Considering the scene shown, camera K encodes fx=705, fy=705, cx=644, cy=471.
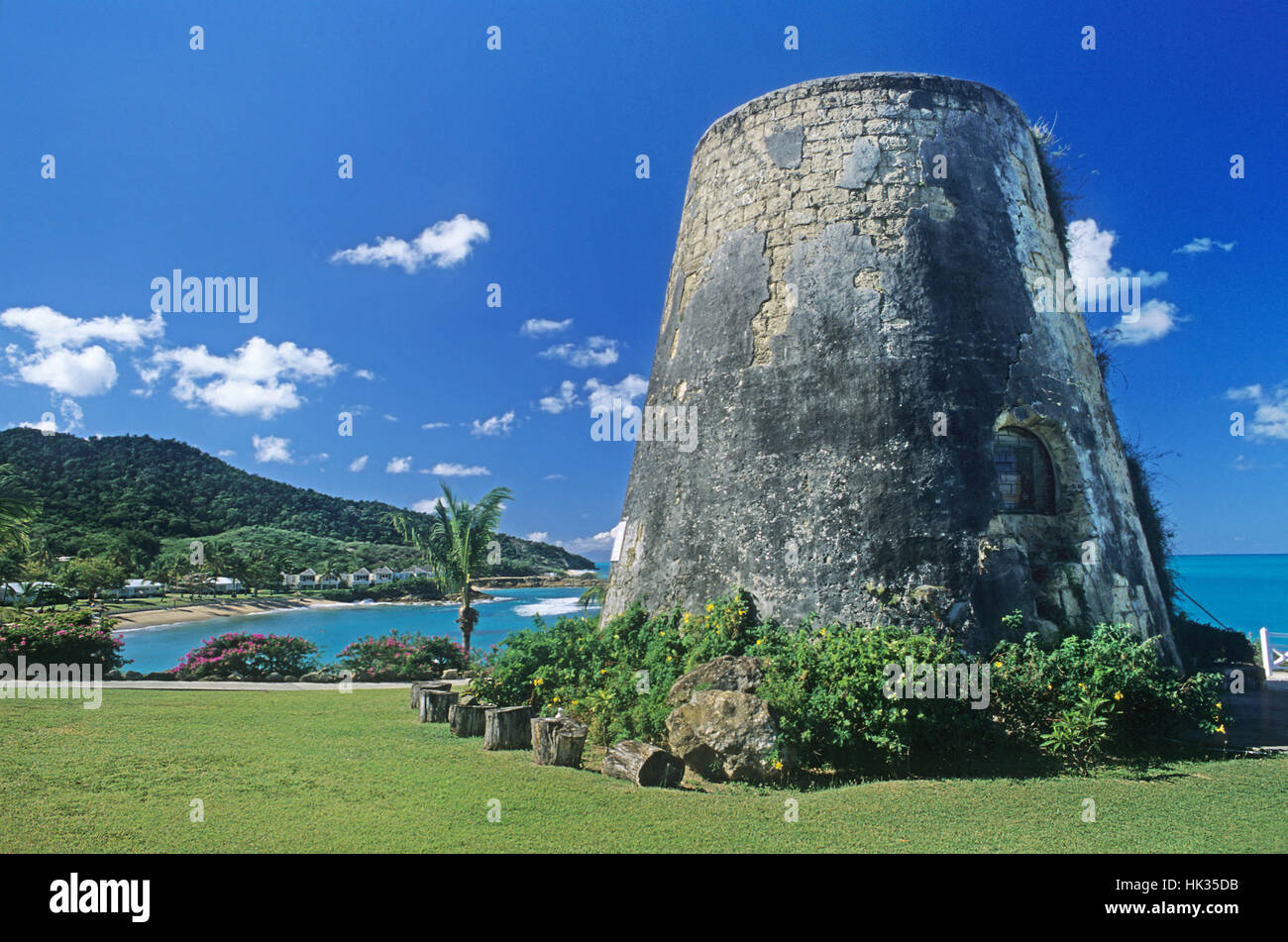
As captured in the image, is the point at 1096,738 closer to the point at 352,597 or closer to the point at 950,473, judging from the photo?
the point at 950,473

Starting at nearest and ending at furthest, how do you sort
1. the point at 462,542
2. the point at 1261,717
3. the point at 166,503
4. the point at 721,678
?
the point at 721,678, the point at 1261,717, the point at 462,542, the point at 166,503

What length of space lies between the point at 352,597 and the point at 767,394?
2173 inches

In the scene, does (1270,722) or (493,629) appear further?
(493,629)

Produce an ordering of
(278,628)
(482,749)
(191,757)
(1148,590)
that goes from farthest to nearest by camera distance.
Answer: (278,628)
(1148,590)
(482,749)
(191,757)

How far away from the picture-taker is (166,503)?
2285 inches

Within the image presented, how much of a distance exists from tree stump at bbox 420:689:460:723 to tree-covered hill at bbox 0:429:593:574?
155 ft

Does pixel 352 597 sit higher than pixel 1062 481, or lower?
lower

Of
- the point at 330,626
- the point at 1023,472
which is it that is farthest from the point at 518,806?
the point at 330,626

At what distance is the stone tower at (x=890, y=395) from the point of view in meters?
8.13

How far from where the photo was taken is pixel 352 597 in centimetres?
5694

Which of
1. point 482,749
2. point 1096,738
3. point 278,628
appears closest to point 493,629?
point 278,628
